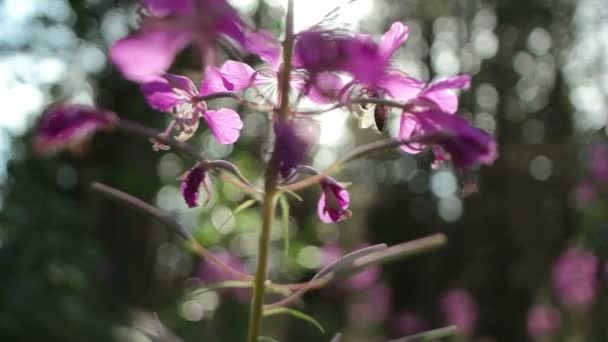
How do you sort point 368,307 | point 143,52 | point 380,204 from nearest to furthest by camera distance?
point 143,52
point 368,307
point 380,204

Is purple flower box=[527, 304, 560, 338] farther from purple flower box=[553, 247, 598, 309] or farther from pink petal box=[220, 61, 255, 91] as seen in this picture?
pink petal box=[220, 61, 255, 91]

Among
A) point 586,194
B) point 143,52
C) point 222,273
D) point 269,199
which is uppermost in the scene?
point 143,52

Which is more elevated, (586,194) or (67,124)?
(67,124)

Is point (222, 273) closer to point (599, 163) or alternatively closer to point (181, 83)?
point (599, 163)

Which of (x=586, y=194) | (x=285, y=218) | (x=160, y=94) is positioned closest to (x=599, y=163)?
(x=586, y=194)

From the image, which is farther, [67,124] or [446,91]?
[446,91]

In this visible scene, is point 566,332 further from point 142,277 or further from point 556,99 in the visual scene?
point 142,277

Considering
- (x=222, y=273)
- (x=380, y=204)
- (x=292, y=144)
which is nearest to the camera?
(x=292, y=144)

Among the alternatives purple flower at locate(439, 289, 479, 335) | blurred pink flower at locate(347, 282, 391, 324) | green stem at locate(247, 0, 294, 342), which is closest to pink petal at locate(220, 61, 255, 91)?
green stem at locate(247, 0, 294, 342)

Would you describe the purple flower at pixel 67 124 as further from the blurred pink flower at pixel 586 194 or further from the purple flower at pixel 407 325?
the purple flower at pixel 407 325
